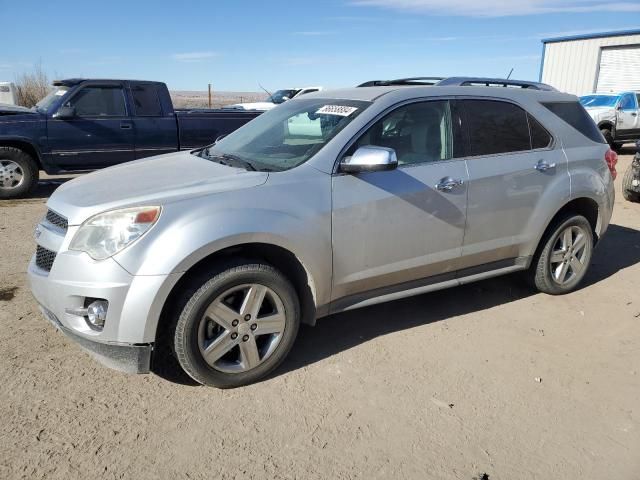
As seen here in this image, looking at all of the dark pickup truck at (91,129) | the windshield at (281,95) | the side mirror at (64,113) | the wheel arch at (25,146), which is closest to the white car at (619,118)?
the windshield at (281,95)

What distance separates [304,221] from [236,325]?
723 millimetres

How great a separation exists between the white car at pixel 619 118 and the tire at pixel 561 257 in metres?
13.0

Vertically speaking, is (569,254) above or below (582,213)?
below

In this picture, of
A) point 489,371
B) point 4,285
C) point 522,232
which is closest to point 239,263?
point 489,371

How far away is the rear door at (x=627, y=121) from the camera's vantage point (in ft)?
52.5

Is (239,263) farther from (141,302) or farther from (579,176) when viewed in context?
(579,176)

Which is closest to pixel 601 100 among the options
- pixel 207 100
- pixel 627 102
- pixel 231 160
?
pixel 627 102

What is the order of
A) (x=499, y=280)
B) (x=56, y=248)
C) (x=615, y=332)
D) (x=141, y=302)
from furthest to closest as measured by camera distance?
(x=499, y=280), (x=615, y=332), (x=56, y=248), (x=141, y=302)

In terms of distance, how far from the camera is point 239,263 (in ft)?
9.95

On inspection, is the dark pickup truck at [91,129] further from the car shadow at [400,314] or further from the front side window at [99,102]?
the car shadow at [400,314]

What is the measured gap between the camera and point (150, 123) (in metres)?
9.19

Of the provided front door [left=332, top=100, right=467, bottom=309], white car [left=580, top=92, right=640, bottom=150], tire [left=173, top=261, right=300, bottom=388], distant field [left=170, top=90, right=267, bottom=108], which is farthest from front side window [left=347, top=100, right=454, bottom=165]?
distant field [left=170, top=90, right=267, bottom=108]

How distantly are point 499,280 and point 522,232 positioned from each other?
3.30 ft

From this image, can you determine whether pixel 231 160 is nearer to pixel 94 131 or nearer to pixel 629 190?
pixel 94 131
